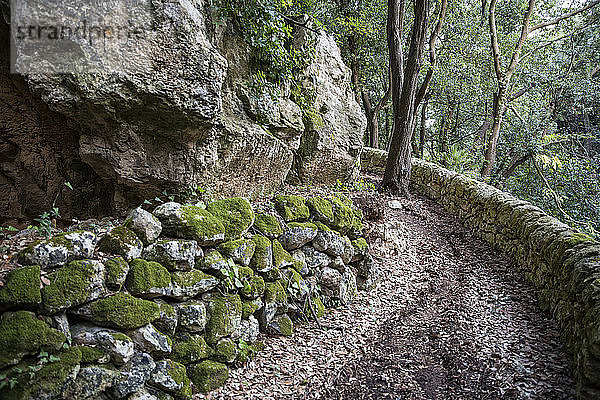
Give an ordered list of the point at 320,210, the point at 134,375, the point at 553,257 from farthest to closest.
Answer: the point at 320,210
the point at 553,257
the point at 134,375

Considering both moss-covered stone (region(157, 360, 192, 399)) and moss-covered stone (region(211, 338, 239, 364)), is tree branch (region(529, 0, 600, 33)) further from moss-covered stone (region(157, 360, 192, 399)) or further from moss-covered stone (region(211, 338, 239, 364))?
moss-covered stone (region(157, 360, 192, 399))

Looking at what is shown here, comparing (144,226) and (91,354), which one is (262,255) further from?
(91,354)

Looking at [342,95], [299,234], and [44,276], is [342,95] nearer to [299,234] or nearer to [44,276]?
[299,234]

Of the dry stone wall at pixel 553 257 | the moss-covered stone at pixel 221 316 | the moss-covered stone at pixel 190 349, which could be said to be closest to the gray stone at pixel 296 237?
the moss-covered stone at pixel 221 316

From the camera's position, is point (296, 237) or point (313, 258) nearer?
point (296, 237)

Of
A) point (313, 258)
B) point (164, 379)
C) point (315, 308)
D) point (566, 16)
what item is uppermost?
point (566, 16)

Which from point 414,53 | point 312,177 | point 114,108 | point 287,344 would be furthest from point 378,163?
point 114,108

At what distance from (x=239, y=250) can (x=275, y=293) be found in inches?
31.1

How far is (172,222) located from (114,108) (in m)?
1.38

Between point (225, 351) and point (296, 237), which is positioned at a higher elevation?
point (296, 237)

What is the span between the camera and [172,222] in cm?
367

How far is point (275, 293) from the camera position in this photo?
14.9ft

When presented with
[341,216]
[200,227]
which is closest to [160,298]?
[200,227]

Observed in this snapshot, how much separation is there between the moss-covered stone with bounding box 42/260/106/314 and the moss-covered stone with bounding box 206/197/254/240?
4.82ft
